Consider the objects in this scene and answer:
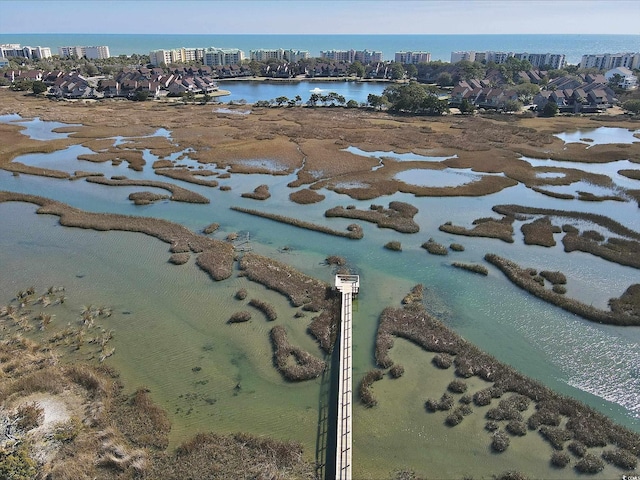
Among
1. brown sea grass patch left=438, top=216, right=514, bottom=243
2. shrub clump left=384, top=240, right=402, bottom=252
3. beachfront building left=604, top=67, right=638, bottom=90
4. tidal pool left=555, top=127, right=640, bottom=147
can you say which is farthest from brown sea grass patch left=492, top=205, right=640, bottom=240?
beachfront building left=604, top=67, right=638, bottom=90

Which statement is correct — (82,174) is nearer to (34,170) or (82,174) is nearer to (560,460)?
(34,170)

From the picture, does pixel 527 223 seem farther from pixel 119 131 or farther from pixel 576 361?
pixel 119 131

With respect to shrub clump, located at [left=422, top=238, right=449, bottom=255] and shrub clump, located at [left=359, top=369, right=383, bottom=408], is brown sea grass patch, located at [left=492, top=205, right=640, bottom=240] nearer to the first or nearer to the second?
shrub clump, located at [left=422, top=238, right=449, bottom=255]

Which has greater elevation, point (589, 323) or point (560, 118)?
point (560, 118)

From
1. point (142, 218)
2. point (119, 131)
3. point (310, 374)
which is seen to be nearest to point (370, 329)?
point (310, 374)

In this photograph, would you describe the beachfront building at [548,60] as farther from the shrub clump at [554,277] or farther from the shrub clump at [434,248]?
the shrub clump at [554,277]

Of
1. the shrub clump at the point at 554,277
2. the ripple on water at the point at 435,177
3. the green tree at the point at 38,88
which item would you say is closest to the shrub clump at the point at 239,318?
the shrub clump at the point at 554,277
